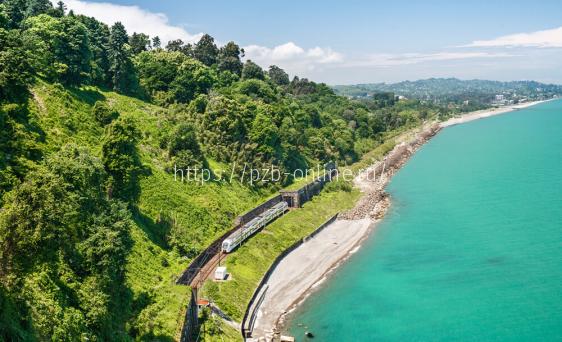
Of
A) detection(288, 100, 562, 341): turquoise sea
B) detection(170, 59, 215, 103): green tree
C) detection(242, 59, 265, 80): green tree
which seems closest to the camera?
detection(288, 100, 562, 341): turquoise sea

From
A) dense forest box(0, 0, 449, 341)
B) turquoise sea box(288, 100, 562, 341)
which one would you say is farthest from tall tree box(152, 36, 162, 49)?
turquoise sea box(288, 100, 562, 341)

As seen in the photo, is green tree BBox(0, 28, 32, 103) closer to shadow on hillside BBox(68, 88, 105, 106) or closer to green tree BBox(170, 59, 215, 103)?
shadow on hillside BBox(68, 88, 105, 106)

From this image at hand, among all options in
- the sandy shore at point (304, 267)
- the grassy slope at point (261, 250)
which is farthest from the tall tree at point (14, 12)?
the sandy shore at point (304, 267)

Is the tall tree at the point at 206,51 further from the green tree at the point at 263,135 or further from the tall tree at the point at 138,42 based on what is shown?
the green tree at the point at 263,135

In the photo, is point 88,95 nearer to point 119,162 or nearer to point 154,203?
point 154,203

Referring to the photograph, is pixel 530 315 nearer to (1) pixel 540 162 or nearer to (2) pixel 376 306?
(2) pixel 376 306
